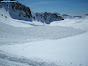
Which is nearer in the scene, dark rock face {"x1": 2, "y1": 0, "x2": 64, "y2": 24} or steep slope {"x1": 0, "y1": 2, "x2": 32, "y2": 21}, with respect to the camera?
steep slope {"x1": 0, "y1": 2, "x2": 32, "y2": 21}

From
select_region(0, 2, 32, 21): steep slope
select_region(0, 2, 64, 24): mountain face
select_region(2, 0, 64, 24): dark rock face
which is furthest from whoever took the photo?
select_region(2, 0, 64, 24): dark rock face

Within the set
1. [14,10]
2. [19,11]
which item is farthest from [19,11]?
[14,10]

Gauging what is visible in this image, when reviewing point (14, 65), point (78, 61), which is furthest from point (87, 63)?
point (14, 65)

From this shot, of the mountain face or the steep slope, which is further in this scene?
the mountain face

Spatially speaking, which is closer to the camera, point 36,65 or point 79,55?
point 36,65

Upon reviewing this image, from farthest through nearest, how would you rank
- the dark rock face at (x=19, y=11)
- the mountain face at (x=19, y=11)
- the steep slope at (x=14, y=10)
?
the dark rock face at (x=19, y=11), the mountain face at (x=19, y=11), the steep slope at (x=14, y=10)

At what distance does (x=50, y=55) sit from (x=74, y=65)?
2.15 metres

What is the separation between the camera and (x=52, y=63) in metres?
6.19

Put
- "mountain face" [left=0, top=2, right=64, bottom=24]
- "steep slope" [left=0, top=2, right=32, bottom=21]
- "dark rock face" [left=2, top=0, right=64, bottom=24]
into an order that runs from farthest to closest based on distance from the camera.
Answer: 1. "dark rock face" [left=2, top=0, right=64, bottom=24]
2. "mountain face" [left=0, top=2, right=64, bottom=24]
3. "steep slope" [left=0, top=2, right=32, bottom=21]

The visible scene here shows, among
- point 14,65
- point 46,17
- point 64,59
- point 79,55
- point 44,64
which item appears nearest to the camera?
point 14,65

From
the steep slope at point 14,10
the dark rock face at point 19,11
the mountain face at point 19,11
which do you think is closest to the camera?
the steep slope at point 14,10

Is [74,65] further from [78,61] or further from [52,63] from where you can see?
[52,63]

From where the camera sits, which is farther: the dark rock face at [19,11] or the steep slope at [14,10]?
the dark rock face at [19,11]

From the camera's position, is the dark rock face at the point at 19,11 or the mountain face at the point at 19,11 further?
the dark rock face at the point at 19,11
